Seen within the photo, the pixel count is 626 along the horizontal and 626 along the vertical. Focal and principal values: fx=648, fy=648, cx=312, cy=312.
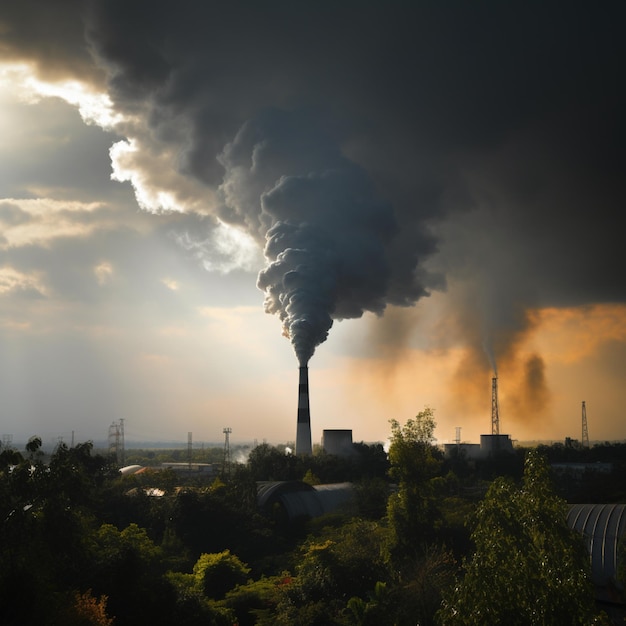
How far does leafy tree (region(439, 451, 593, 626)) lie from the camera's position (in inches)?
692

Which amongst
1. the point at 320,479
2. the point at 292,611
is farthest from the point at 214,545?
the point at 320,479

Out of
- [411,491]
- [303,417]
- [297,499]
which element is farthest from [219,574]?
[303,417]

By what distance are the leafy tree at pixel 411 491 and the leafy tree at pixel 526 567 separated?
21121mm

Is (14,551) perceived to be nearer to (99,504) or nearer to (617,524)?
(99,504)

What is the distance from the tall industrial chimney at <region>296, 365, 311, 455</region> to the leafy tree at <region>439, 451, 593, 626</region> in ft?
275

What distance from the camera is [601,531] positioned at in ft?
162

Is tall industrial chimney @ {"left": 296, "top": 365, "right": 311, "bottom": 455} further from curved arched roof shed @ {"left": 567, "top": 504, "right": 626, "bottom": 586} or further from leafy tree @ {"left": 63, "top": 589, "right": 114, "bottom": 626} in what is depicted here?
leafy tree @ {"left": 63, "top": 589, "right": 114, "bottom": 626}

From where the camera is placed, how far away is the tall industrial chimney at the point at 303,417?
105000 mm

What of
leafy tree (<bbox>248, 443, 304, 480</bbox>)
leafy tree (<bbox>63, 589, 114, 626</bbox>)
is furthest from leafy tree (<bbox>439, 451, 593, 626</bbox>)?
leafy tree (<bbox>248, 443, 304, 480</bbox>)

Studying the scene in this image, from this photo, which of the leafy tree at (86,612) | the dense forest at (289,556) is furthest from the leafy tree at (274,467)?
the leafy tree at (86,612)

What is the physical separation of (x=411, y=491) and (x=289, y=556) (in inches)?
471

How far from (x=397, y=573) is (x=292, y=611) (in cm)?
625

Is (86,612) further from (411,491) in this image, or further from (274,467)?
(274,467)

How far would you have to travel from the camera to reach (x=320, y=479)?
311 feet
